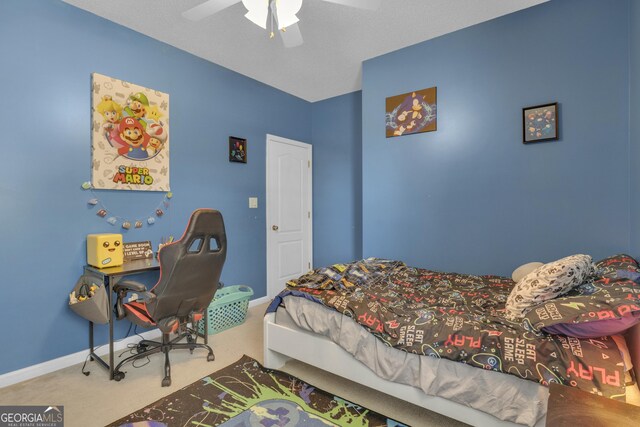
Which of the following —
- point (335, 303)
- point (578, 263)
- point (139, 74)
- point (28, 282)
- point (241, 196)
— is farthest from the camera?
point (241, 196)

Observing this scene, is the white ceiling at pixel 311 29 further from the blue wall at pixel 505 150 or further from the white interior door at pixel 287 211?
the white interior door at pixel 287 211

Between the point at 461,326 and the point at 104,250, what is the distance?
253 cm

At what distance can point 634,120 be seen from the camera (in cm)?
204

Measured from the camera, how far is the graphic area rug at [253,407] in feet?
5.55

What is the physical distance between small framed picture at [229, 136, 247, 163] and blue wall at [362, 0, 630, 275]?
1462mm

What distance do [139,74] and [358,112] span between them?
2.64 m

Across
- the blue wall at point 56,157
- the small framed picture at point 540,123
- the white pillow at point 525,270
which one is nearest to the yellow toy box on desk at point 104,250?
the blue wall at point 56,157

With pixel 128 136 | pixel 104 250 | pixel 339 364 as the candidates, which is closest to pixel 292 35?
pixel 128 136

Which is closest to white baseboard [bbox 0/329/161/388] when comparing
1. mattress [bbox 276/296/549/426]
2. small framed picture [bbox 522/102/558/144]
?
mattress [bbox 276/296/549/426]

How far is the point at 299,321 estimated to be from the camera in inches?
80.0

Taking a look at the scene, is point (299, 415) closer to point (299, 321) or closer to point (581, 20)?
point (299, 321)

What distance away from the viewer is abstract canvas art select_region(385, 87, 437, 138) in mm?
3045

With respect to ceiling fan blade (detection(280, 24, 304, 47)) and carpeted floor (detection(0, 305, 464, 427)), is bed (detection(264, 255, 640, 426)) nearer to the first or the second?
carpeted floor (detection(0, 305, 464, 427))

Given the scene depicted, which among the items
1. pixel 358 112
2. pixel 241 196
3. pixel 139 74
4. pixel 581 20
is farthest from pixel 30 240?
pixel 581 20
